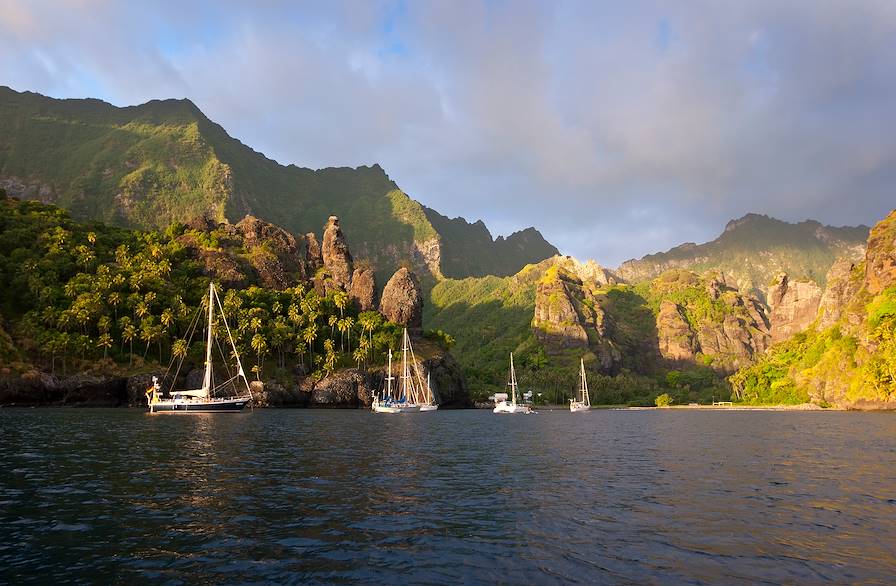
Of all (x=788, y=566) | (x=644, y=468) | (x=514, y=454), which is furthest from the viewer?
(x=514, y=454)

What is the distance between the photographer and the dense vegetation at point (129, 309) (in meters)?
132

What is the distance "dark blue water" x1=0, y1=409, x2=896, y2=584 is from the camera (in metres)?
16.6

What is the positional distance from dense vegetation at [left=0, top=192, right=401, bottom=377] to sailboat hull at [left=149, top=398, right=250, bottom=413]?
27.4 metres

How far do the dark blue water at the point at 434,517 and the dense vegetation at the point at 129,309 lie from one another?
98891 mm

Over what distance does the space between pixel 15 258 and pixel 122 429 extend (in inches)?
4550

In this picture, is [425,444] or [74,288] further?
[74,288]

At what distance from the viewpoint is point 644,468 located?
39656mm

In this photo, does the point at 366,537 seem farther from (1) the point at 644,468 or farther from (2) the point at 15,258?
(2) the point at 15,258

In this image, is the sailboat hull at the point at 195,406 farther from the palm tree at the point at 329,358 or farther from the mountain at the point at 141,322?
the palm tree at the point at 329,358

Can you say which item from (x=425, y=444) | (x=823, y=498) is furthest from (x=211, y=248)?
(x=823, y=498)

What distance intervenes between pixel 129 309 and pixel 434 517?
495ft

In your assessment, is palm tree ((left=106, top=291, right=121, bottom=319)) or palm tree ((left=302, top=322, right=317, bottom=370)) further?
palm tree ((left=302, top=322, right=317, bottom=370))

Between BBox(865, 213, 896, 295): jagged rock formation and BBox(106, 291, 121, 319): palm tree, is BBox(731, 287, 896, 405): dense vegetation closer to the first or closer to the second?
BBox(865, 213, 896, 295): jagged rock formation

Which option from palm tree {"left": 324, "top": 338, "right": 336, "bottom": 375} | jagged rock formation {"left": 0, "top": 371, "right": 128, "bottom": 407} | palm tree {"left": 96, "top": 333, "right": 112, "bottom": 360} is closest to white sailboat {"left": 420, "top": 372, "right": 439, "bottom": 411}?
palm tree {"left": 324, "top": 338, "right": 336, "bottom": 375}
